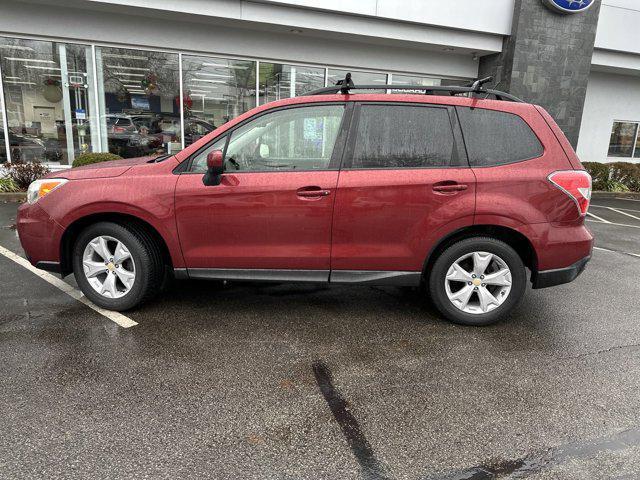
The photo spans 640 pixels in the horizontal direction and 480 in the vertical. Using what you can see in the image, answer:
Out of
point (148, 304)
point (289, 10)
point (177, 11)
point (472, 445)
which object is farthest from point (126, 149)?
point (472, 445)

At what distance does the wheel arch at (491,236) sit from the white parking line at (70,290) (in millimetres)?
2564

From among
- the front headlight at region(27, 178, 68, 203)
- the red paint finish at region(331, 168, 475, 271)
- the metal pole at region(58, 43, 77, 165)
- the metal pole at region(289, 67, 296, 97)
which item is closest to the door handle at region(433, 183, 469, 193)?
the red paint finish at region(331, 168, 475, 271)

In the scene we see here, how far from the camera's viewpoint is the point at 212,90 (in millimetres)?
11406

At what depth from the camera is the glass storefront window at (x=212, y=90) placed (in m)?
11.1

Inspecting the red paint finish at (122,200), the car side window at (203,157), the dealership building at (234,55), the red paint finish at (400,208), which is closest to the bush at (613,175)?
the dealership building at (234,55)

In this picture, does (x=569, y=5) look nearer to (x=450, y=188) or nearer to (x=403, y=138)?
(x=403, y=138)

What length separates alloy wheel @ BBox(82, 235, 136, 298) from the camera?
3.95m

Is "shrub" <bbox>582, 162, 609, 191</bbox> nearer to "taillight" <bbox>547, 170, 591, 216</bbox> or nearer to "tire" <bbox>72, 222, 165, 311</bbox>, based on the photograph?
"taillight" <bbox>547, 170, 591, 216</bbox>

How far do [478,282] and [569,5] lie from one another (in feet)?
36.0

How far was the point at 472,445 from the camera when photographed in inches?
98.0

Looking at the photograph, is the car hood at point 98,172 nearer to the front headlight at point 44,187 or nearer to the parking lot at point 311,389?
the front headlight at point 44,187

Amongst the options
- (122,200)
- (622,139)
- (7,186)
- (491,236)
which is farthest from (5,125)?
(622,139)

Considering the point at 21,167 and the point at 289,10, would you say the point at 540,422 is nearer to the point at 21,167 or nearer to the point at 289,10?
the point at 289,10

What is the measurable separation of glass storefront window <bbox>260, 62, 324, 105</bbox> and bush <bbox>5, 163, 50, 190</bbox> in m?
5.29
